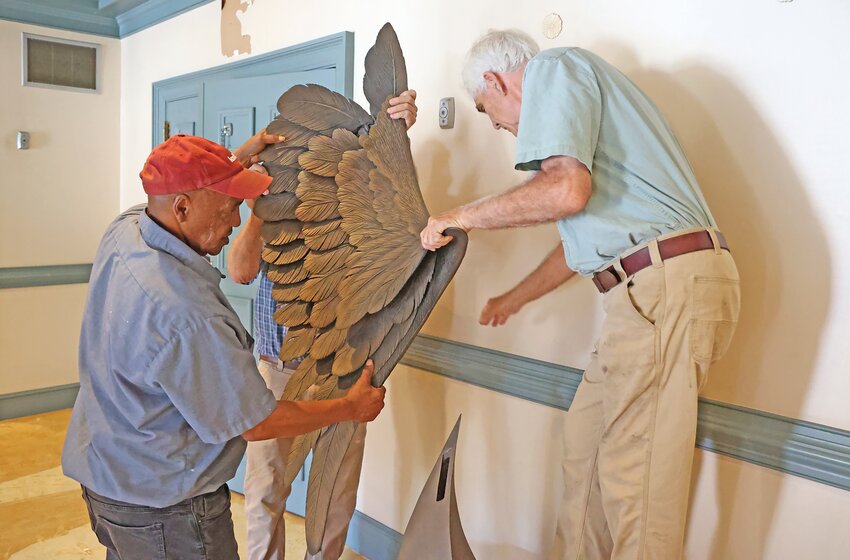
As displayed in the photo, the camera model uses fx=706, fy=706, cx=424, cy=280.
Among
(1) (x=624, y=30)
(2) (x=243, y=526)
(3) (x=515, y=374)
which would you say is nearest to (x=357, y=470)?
(3) (x=515, y=374)

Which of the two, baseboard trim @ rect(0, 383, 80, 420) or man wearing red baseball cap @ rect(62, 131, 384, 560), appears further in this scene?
baseboard trim @ rect(0, 383, 80, 420)

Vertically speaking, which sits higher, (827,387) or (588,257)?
(588,257)

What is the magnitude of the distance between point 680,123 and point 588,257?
0.46 m

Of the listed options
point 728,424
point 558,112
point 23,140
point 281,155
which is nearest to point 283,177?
point 281,155

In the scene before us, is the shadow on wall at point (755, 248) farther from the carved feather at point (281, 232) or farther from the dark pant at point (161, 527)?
the dark pant at point (161, 527)

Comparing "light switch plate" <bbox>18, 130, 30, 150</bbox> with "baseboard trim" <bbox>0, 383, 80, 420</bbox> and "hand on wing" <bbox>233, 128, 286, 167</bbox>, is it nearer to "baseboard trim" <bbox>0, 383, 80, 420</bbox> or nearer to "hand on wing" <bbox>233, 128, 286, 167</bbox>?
"baseboard trim" <bbox>0, 383, 80, 420</bbox>

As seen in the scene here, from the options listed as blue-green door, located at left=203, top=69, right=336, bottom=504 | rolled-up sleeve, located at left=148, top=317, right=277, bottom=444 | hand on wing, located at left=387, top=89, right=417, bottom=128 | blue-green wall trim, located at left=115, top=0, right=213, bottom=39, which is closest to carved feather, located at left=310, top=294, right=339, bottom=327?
rolled-up sleeve, located at left=148, top=317, right=277, bottom=444

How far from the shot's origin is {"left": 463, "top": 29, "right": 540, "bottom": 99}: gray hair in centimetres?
163

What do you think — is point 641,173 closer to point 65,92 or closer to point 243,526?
point 243,526

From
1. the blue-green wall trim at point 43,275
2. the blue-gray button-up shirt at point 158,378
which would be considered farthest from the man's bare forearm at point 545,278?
the blue-green wall trim at point 43,275

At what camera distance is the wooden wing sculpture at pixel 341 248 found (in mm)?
1492

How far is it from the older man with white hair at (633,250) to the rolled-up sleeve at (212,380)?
18.2 inches

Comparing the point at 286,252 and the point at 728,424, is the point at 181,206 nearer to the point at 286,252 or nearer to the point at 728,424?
the point at 286,252

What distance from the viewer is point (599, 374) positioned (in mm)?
1682
